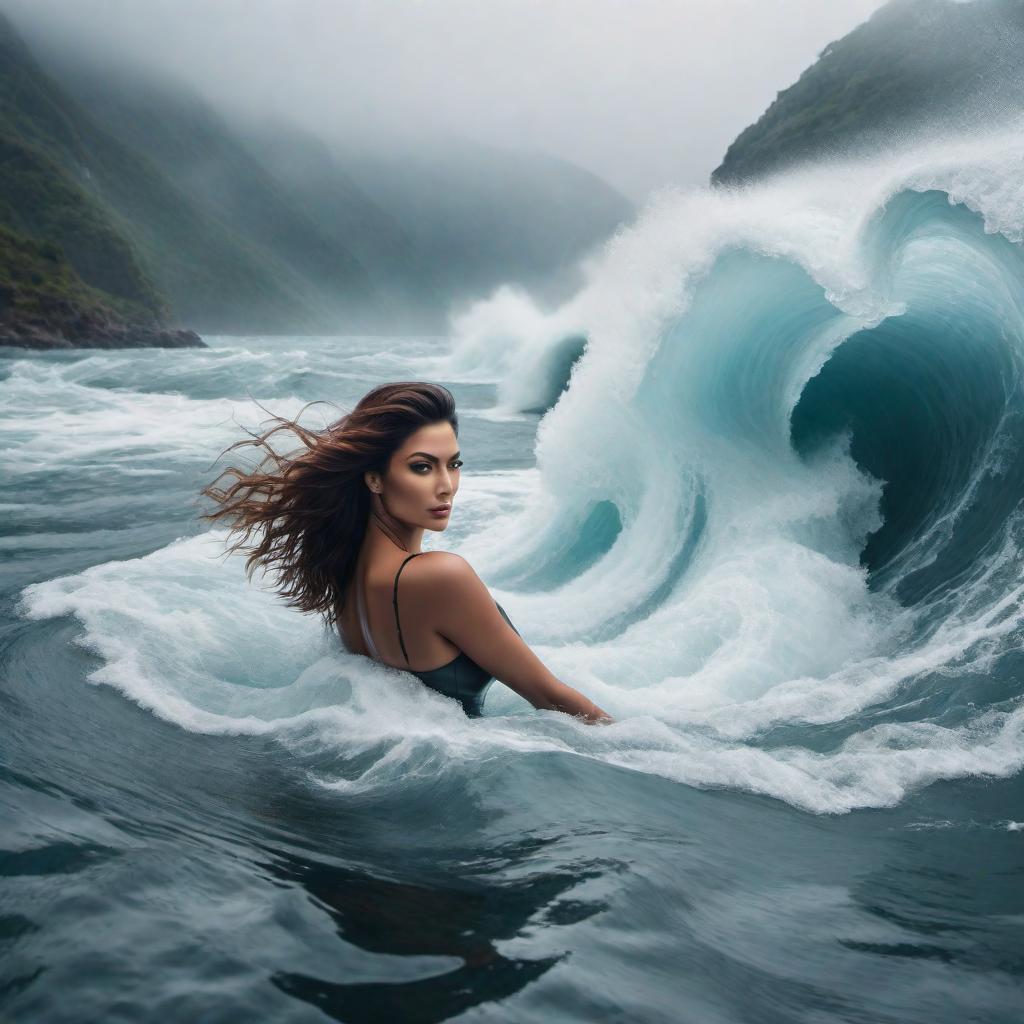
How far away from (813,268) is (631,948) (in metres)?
4.70

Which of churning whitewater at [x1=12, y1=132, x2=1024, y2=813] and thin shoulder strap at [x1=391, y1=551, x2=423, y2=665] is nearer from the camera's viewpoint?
thin shoulder strap at [x1=391, y1=551, x2=423, y2=665]

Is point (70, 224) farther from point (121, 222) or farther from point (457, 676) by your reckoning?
point (457, 676)

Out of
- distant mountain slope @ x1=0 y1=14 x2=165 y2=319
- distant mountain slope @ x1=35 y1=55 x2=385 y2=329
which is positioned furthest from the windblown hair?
distant mountain slope @ x1=35 y1=55 x2=385 y2=329

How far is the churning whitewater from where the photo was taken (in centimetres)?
313

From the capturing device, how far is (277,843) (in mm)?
2160

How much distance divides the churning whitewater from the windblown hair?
1.34 ft

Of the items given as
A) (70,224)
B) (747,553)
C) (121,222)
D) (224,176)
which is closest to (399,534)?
(747,553)

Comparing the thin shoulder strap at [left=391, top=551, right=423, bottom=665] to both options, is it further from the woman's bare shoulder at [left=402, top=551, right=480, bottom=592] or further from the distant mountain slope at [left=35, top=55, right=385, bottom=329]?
the distant mountain slope at [left=35, top=55, right=385, bottom=329]

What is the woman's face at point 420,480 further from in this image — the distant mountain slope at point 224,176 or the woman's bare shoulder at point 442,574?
the distant mountain slope at point 224,176

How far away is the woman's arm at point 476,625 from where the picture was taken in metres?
2.87

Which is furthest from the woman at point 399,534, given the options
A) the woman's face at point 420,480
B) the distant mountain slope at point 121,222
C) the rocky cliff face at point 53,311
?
the distant mountain slope at point 121,222

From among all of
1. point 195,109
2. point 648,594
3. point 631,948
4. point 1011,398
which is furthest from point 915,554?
point 195,109

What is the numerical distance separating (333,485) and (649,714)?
5.09ft

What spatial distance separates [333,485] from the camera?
10.1 ft
